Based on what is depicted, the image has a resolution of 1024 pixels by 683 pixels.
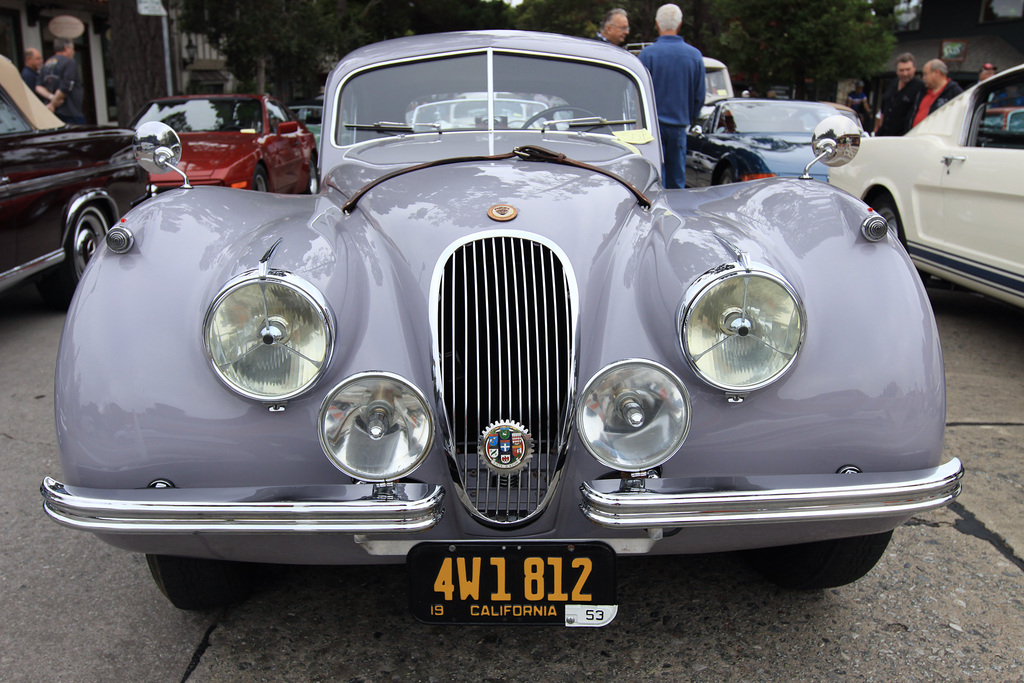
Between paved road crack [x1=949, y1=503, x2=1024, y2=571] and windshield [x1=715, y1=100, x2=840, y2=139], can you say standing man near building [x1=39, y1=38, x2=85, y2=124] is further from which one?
paved road crack [x1=949, y1=503, x2=1024, y2=571]

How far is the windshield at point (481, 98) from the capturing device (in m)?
3.47

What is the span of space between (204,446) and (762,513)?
129 centimetres

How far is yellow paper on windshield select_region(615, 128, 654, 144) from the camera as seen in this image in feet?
11.4

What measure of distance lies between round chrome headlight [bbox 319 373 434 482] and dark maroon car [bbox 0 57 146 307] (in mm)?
3606

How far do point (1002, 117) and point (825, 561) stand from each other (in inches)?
155

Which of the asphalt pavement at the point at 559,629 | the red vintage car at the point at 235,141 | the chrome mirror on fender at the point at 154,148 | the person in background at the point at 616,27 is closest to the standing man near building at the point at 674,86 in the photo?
the person in background at the point at 616,27

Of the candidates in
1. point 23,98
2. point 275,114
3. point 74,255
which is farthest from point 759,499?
point 275,114

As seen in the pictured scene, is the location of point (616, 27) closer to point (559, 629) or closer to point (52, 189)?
point (52, 189)

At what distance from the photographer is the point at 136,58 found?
37.8 ft

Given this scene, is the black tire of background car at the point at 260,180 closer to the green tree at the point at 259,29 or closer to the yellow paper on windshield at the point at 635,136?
the yellow paper on windshield at the point at 635,136

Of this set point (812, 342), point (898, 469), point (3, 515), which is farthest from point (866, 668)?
point (3, 515)

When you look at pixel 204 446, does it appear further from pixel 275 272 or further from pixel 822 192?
pixel 822 192

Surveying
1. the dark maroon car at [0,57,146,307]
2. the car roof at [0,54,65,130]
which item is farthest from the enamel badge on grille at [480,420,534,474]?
the car roof at [0,54,65,130]

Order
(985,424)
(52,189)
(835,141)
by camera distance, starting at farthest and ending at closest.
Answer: (52,189) → (985,424) → (835,141)
